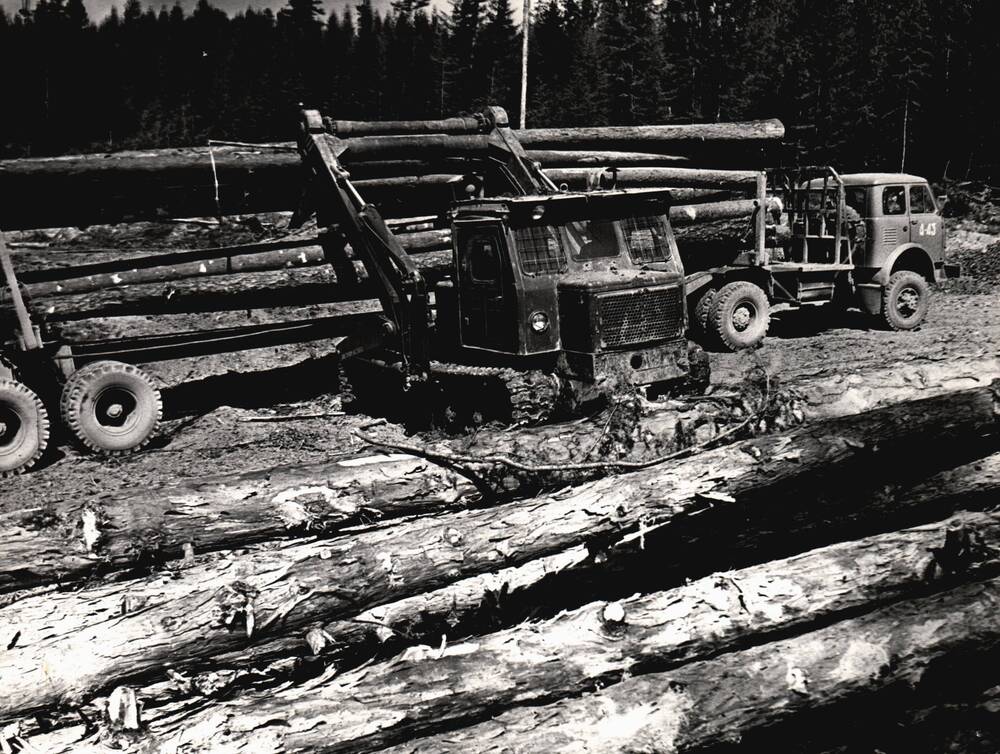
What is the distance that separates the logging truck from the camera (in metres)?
15.0

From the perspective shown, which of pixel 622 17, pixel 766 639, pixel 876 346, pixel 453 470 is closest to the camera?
pixel 766 639

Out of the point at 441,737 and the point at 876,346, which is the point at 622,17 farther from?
the point at 441,737

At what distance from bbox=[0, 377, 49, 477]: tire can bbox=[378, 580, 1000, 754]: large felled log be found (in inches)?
287

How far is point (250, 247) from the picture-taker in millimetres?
12672

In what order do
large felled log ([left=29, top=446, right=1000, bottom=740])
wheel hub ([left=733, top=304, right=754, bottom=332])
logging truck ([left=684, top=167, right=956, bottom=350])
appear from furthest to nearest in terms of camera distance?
1. logging truck ([left=684, top=167, right=956, bottom=350])
2. wheel hub ([left=733, top=304, right=754, bottom=332])
3. large felled log ([left=29, top=446, right=1000, bottom=740])

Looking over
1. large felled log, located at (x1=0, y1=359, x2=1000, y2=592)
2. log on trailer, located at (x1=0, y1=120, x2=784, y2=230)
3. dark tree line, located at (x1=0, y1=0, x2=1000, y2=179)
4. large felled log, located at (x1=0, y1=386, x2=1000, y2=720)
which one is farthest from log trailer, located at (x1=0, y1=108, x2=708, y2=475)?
dark tree line, located at (x1=0, y1=0, x2=1000, y2=179)

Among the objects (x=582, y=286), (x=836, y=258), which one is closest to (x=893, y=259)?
(x=836, y=258)

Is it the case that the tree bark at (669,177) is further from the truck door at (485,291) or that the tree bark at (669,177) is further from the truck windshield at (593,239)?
the truck windshield at (593,239)

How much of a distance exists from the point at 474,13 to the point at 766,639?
70.1 meters

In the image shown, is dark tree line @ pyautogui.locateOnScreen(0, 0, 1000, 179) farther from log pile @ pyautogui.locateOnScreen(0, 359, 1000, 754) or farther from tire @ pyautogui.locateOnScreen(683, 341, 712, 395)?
log pile @ pyautogui.locateOnScreen(0, 359, 1000, 754)

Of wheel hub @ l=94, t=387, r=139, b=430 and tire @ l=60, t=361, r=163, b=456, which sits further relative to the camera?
wheel hub @ l=94, t=387, r=139, b=430

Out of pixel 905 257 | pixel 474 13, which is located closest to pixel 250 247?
pixel 905 257

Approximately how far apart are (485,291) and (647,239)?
186 centimetres

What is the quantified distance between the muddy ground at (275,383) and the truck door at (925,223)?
55.8 inches
